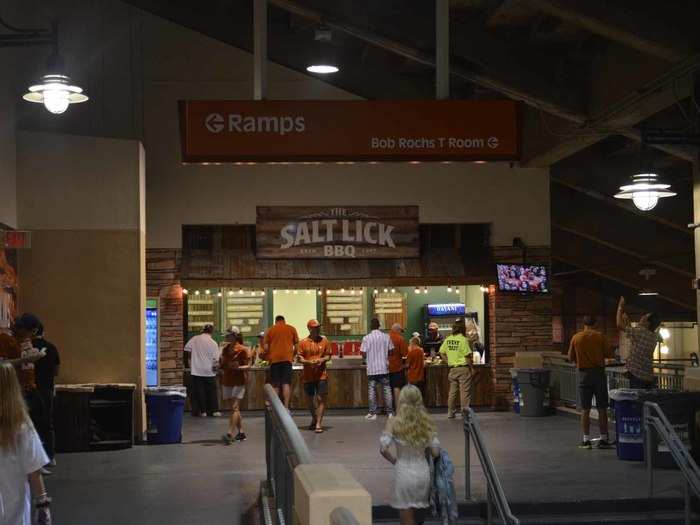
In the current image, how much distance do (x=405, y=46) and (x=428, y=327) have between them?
879cm

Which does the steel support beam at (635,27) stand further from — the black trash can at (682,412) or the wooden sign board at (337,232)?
the wooden sign board at (337,232)

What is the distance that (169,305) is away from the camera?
70.9 ft

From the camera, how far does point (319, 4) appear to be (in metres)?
15.5

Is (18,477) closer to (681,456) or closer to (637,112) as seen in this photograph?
(681,456)

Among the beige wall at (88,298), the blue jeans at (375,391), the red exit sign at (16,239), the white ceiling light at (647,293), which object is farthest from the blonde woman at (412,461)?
the white ceiling light at (647,293)

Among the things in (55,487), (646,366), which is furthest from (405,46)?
(55,487)

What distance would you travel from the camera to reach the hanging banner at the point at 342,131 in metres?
10.9

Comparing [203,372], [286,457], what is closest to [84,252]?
[203,372]

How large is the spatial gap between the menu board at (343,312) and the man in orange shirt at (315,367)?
5.15 metres

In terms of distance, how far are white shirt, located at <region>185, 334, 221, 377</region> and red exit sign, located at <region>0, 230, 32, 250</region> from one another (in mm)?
6583

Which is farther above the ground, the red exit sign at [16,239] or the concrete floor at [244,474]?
the red exit sign at [16,239]

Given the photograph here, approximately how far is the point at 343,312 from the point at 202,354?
14.1 feet

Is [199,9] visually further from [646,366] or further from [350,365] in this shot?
[646,366]

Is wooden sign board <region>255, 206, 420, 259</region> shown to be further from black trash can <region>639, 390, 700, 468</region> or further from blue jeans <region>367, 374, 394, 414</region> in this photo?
black trash can <region>639, 390, 700, 468</region>
